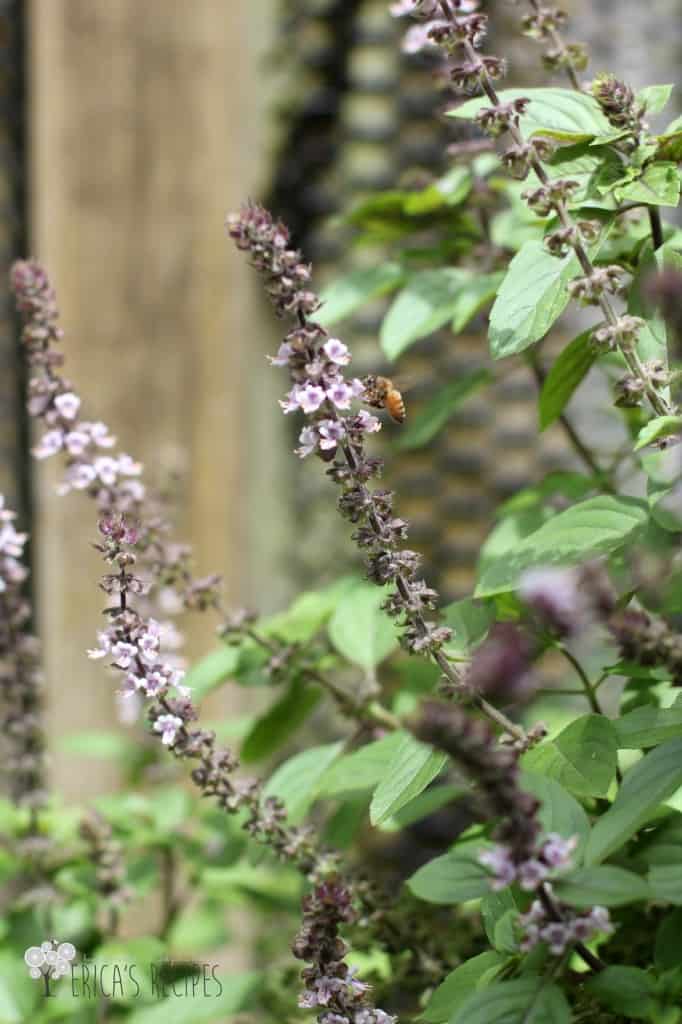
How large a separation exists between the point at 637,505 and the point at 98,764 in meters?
1.17

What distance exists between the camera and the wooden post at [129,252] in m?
1.65

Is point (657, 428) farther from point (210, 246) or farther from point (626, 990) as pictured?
point (210, 246)

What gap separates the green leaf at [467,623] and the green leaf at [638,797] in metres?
0.14

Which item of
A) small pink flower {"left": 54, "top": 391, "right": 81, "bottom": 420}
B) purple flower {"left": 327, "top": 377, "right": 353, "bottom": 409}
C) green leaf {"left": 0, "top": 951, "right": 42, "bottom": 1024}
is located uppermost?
small pink flower {"left": 54, "top": 391, "right": 81, "bottom": 420}

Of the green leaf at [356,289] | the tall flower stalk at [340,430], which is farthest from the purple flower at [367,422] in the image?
the green leaf at [356,289]

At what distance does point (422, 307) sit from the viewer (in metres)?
0.89

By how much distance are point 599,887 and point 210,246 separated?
1.37m

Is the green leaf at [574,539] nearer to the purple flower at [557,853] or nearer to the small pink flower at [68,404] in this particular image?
the purple flower at [557,853]

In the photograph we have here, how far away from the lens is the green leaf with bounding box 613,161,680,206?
616 mm

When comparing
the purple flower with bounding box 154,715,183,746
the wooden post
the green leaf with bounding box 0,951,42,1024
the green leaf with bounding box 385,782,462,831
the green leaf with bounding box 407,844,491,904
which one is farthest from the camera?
the wooden post

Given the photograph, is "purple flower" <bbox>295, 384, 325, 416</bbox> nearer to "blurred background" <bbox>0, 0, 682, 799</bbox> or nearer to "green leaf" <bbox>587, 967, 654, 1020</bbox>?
"green leaf" <bbox>587, 967, 654, 1020</bbox>

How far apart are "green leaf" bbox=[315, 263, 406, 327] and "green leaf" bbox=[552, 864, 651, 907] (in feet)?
1.69

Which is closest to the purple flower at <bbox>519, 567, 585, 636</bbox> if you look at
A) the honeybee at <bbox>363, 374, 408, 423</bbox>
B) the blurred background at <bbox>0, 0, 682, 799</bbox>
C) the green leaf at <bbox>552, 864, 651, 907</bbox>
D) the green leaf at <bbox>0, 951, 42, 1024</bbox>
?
the green leaf at <bbox>552, 864, 651, 907</bbox>

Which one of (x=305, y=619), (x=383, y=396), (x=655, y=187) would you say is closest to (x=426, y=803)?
(x=305, y=619)
